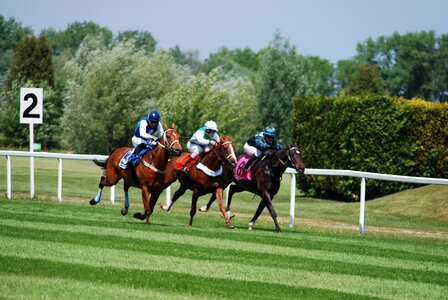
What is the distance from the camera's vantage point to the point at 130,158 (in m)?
18.4

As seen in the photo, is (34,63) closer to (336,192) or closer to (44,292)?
(336,192)

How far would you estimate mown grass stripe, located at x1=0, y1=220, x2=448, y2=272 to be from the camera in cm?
1368

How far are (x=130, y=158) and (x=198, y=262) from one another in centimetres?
644

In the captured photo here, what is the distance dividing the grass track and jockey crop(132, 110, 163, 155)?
1.39m

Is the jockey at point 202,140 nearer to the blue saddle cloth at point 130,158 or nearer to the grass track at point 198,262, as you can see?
the blue saddle cloth at point 130,158

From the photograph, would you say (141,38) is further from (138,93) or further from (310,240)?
(310,240)

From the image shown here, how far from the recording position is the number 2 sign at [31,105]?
947 inches

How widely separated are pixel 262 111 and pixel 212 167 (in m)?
47.9

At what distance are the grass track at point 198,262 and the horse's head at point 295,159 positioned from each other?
1.16m

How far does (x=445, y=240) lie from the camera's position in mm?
19531

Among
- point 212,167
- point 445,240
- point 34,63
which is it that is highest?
point 34,63

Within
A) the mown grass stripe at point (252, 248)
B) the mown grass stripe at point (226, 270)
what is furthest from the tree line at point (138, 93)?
the mown grass stripe at point (226, 270)

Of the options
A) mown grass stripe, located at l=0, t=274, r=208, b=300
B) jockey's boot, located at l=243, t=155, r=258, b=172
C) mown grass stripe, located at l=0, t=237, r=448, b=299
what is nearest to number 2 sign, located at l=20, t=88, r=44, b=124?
jockey's boot, located at l=243, t=155, r=258, b=172

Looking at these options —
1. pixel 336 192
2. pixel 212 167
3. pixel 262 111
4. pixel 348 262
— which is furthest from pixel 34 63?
pixel 348 262
